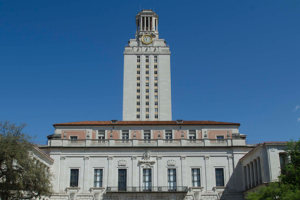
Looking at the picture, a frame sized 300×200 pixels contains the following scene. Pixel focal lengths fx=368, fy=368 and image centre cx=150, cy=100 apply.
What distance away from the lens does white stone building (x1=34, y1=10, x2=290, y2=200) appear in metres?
49.7

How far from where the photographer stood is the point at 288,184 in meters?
34.8

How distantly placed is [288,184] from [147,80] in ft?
248

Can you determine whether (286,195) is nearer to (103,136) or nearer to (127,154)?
(127,154)

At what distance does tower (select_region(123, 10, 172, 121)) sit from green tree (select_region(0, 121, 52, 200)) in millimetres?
67920

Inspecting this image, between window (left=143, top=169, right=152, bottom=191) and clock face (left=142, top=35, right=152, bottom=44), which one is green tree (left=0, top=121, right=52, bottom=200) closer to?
window (left=143, top=169, right=152, bottom=191)

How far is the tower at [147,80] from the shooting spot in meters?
104

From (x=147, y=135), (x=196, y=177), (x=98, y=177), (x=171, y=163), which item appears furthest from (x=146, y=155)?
(x=196, y=177)

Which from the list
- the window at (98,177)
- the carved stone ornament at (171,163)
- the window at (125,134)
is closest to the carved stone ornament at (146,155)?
the carved stone ornament at (171,163)

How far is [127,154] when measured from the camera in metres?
52.0

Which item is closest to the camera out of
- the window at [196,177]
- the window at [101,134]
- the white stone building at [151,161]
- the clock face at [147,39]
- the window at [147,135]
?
the white stone building at [151,161]

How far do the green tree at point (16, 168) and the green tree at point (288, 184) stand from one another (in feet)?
69.3

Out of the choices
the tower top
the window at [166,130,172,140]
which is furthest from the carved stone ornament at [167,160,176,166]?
the tower top

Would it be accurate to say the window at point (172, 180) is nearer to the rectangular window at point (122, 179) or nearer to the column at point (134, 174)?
the column at point (134, 174)

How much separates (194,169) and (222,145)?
5281 mm
